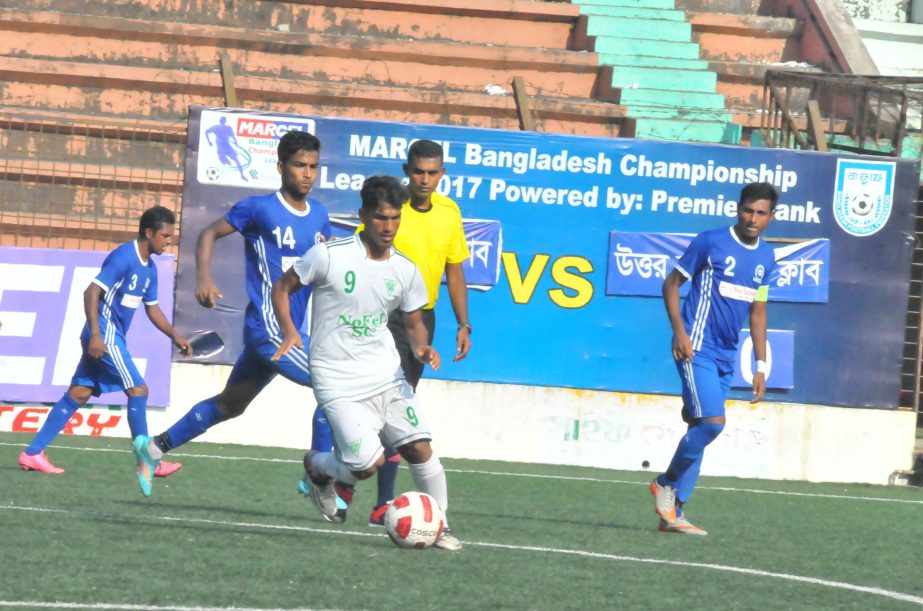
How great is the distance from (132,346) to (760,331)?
644 cm

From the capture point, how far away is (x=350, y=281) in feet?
Answer: 24.1

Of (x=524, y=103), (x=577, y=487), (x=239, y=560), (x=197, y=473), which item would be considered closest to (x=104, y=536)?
(x=239, y=560)

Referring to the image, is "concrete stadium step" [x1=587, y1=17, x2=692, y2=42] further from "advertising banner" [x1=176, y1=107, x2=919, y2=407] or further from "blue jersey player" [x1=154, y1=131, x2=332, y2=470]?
"blue jersey player" [x1=154, y1=131, x2=332, y2=470]

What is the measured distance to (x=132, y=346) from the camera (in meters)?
14.1

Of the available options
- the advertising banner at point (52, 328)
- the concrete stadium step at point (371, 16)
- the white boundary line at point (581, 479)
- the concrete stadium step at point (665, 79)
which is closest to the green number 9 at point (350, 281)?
the white boundary line at point (581, 479)

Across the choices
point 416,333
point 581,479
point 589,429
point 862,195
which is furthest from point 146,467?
point 862,195

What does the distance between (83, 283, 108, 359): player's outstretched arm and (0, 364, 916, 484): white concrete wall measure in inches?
129

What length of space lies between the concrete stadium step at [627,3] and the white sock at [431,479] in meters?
14.4

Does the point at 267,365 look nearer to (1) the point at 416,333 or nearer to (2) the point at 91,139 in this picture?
(1) the point at 416,333

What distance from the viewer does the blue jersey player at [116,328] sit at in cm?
1090

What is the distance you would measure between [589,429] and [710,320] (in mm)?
5082

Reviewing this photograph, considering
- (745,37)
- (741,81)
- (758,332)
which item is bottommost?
(758,332)

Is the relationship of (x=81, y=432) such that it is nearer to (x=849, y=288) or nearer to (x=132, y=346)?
(x=132, y=346)

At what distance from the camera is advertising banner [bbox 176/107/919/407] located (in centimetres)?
1422
